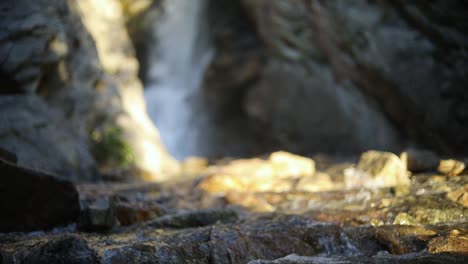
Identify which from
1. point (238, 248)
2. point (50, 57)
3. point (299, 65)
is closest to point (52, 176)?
A: point (238, 248)

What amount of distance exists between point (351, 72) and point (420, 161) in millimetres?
6665

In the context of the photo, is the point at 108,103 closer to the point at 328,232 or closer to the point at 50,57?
the point at 50,57

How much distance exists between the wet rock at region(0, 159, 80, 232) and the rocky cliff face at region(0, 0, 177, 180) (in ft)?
7.93

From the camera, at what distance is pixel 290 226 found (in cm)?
466

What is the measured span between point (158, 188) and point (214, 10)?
43.7 ft

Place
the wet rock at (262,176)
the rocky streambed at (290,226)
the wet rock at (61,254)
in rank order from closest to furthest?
1. the wet rock at (61,254)
2. the rocky streambed at (290,226)
3. the wet rock at (262,176)

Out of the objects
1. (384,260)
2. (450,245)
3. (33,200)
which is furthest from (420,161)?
(33,200)

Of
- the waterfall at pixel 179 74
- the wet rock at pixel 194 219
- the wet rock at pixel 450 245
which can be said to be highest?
the waterfall at pixel 179 74

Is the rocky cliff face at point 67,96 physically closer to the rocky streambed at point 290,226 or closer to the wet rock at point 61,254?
the rocky streambed at point 290,226

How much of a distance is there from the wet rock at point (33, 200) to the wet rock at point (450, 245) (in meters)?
3.50

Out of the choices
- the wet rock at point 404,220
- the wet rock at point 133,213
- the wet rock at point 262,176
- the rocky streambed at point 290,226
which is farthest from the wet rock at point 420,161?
the wet rock at point 133,213

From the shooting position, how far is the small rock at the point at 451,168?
6.57 metres

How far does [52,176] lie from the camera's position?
15.1ft

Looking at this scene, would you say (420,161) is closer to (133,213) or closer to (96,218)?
(133,213)
